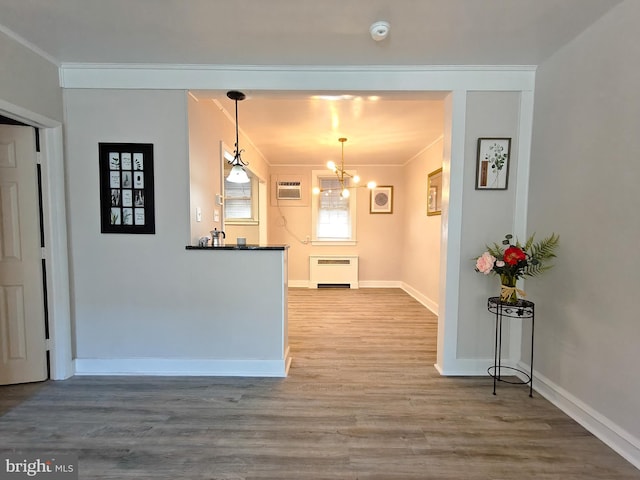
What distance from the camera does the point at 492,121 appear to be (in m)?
2.37

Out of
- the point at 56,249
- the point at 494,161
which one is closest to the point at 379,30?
the point at 494,161

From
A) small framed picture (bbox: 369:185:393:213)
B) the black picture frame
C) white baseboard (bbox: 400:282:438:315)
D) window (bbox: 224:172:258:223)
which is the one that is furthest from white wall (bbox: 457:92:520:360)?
window (bbox: 224:172:258:223)

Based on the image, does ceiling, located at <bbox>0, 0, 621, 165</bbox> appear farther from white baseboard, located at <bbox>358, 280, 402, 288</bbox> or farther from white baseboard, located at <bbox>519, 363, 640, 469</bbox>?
white baseboard, located at <bbox>358, 280, 402, 288</bbox>

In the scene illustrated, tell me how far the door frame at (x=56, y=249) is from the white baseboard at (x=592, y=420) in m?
3.82

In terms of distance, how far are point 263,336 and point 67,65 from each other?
2726mm

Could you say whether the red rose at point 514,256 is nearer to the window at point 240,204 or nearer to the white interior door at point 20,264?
the white interior door at point 20,264

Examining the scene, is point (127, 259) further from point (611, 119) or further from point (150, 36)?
point (611, 119)

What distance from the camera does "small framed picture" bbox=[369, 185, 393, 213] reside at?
19.1 feet

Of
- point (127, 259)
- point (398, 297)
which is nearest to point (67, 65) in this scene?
point (127, 259)

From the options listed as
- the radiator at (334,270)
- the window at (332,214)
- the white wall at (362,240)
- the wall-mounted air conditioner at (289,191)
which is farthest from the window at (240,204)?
the radiator at (334,270)

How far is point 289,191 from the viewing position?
5797 mm

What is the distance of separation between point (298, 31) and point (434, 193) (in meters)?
3.11

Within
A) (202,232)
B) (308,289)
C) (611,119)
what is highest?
(611,119)

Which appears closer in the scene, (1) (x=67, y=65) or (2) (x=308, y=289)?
(1) (x=67, y=65)
